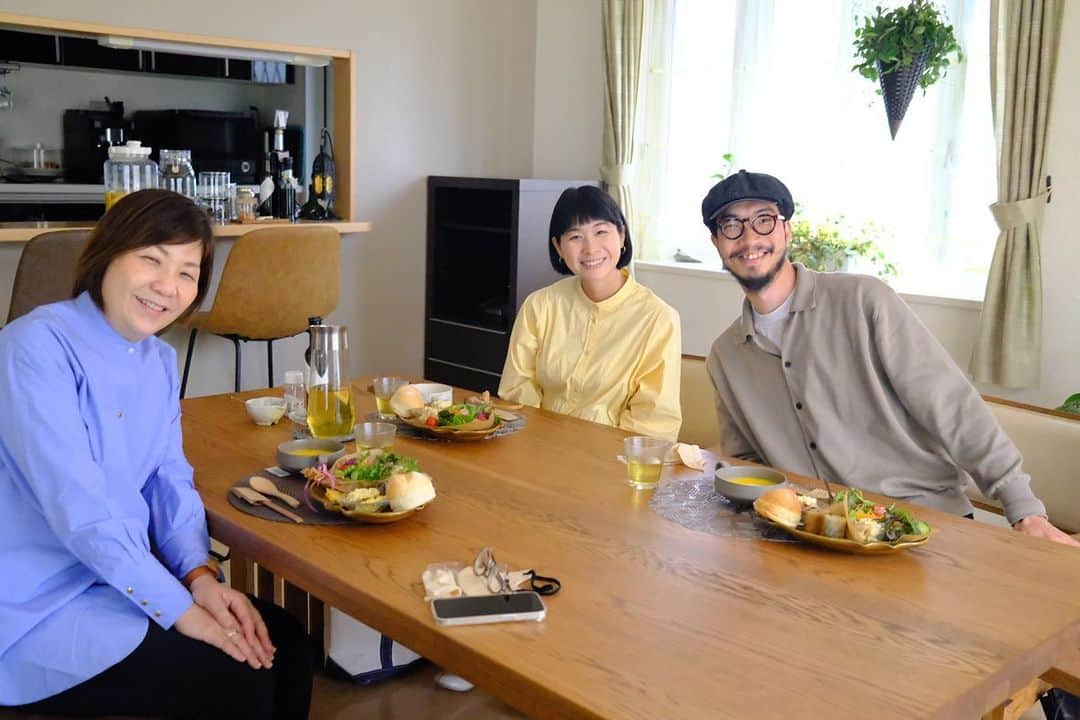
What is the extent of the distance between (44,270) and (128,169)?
70cm

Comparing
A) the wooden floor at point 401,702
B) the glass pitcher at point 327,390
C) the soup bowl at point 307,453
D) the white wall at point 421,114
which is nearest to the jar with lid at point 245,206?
the white wall at point 421,114

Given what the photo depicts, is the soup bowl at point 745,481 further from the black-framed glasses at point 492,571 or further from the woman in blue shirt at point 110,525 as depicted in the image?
the woman in blue shirt at point 110,525

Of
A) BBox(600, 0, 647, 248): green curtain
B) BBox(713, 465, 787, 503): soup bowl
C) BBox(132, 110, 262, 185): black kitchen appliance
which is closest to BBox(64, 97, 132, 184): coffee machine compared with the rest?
A: BBox(132, 110, 262, 185): black kitchen appliance

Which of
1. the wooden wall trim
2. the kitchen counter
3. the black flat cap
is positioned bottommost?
the kitchen counter

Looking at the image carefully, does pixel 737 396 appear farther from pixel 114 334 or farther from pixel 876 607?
pixel 114 334

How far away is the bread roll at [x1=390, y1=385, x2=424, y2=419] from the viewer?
218 centimetres

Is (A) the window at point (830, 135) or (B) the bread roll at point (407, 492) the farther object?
(A) the window at point (830, 135)

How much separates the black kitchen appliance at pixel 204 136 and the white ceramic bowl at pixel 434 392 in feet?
9.51

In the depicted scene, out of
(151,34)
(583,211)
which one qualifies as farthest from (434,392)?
(151,34)

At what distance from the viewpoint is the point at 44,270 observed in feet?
10.2

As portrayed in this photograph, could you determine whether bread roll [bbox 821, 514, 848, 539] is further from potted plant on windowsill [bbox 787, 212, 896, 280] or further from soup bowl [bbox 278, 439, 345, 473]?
potted plant on windowsill [bbox 787, 212, 896, 280]

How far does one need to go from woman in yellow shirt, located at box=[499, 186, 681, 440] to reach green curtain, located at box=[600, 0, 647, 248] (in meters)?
2.18

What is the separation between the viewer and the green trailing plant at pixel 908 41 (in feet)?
11.7

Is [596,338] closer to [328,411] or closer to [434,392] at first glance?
[434,392]
